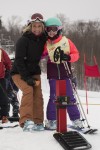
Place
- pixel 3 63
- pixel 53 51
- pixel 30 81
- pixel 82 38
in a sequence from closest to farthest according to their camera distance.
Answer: pixel 30 81 → pixel 53 51 → pixel 3 63 → pixel 82 38

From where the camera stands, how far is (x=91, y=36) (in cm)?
5594

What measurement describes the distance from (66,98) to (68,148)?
2.49 feet

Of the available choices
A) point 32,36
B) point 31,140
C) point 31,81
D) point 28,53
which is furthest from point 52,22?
point 31,140

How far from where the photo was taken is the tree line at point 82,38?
3950 centimetres

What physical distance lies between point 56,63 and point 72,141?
1.21m

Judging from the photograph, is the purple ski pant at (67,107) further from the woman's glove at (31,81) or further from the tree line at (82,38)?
the tree line at (82,38)

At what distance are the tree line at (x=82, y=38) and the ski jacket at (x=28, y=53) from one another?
3049 cm

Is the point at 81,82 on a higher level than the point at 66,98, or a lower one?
lower

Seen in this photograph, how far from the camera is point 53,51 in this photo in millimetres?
4637

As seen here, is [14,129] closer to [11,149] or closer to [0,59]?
[11,149]

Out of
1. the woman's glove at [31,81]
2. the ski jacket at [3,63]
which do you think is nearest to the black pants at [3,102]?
the ski jacket at [3,63]

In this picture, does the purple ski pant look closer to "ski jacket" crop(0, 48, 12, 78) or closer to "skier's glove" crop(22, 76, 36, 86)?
"skier's glove" crop(22, 76, 36, 86)

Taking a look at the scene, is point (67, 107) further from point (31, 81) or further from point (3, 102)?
point (3, 102)

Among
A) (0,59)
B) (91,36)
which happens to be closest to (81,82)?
(91,36)
